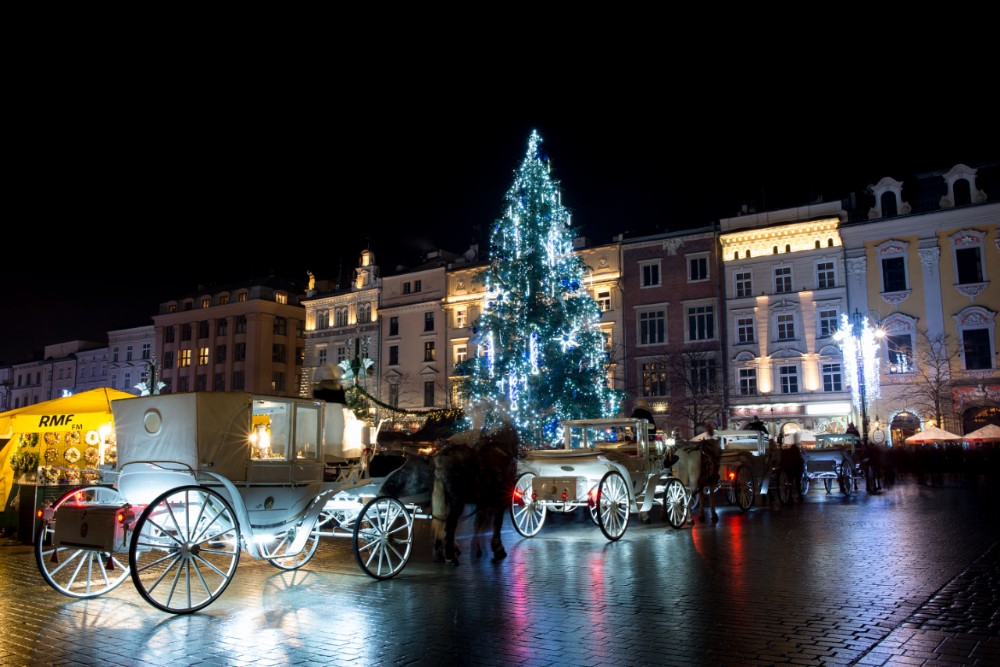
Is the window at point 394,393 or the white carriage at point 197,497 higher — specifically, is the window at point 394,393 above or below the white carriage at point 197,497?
above

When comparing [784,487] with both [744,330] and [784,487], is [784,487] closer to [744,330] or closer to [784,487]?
[784,487]

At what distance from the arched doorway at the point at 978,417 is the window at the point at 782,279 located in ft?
35.8

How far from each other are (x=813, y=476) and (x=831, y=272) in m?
21.5

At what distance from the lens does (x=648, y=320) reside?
48281mm

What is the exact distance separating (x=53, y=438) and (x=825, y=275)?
38.7 m

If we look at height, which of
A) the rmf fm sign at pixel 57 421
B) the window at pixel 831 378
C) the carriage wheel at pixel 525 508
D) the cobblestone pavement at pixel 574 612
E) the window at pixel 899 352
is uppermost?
the window at pixel 899 352

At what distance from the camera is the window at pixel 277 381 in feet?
219

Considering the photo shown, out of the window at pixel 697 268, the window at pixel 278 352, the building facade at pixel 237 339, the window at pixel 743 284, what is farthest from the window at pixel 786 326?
the window at pixel 278 352

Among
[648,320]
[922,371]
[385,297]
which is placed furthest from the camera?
[385,297]

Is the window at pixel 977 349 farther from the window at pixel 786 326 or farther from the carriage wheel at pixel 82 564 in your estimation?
the carriage wheel at pixel 82 564

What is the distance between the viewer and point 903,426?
40250 mm

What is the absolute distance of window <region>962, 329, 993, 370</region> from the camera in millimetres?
38719

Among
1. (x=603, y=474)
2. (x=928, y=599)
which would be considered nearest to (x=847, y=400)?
(x=603, y=474)

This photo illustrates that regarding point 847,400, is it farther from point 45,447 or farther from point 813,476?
point 45,447
